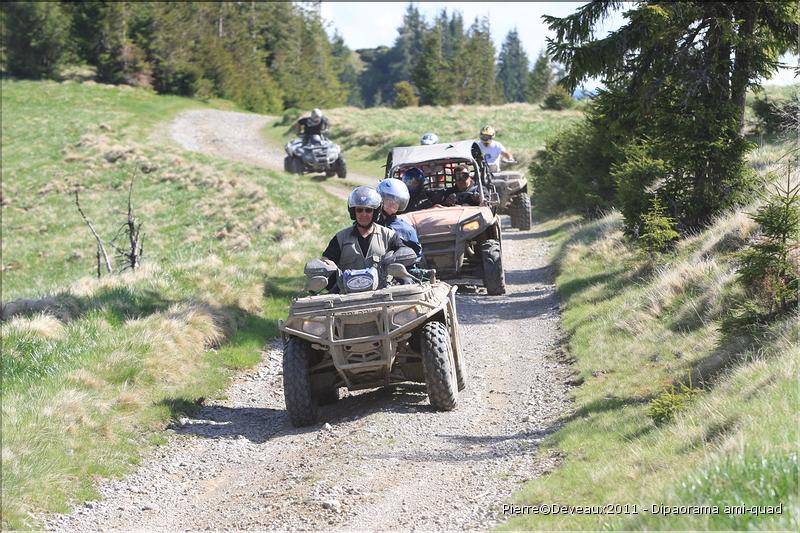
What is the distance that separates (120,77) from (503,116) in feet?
102

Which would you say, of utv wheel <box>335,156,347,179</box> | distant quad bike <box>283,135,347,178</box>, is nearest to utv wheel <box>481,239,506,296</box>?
distant quad bike <box>283,135,347,178</box>

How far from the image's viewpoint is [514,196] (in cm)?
2183

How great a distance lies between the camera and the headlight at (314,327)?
8875 millimetres

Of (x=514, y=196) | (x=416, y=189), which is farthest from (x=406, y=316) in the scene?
(x=514, y=196)

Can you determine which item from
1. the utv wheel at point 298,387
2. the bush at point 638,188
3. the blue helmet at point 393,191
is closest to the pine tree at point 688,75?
the bush at point 638,188

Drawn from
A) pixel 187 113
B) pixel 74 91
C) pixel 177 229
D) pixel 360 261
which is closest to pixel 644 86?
pixel 360 261

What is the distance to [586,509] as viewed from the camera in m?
5.98

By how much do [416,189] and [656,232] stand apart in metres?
3.98

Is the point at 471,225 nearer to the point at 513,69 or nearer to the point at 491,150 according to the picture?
the point at 491,150

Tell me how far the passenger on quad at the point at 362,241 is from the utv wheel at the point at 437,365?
115cm

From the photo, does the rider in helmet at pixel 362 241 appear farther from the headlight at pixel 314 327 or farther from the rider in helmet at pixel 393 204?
the headlight at pixel 314 327

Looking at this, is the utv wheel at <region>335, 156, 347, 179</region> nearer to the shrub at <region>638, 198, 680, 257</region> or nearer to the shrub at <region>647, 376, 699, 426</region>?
the shrub at <region>638, 198, 680, 257</region>

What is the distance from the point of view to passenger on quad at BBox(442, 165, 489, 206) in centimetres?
1535

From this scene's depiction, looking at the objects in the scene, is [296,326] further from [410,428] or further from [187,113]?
[187,113]
